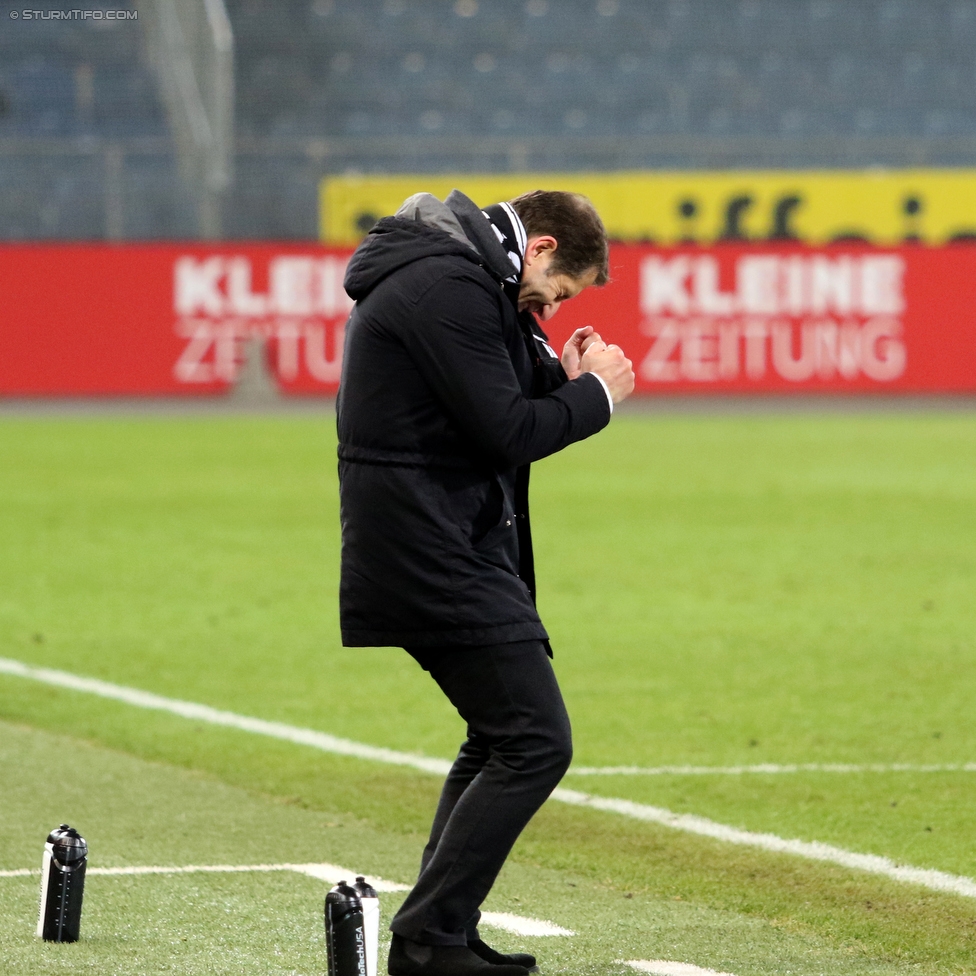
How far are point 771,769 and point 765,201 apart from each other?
22.5 metres

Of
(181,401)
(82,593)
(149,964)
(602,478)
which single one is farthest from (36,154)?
(149,964)

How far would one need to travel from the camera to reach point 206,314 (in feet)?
90.2

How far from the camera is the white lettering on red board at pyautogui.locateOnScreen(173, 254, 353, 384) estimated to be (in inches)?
1079

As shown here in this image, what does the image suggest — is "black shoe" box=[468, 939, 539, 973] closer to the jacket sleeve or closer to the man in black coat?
the man in black coat

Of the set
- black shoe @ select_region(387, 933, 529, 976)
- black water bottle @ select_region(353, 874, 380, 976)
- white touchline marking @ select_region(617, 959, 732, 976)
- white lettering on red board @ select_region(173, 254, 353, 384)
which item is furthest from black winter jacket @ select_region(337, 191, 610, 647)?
white lettering on red board @ select_region(173, 254, 353, 384)

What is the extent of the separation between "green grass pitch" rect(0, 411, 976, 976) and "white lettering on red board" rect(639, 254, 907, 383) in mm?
9430

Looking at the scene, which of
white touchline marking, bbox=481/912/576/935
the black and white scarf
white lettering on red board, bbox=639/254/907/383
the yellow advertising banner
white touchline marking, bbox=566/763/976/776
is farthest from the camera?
the yellow advertising banner

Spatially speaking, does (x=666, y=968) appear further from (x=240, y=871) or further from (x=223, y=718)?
(x=223, y=718)

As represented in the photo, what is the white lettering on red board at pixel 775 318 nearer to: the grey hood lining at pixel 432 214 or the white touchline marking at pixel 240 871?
the white touchline marking at pixel 240 871

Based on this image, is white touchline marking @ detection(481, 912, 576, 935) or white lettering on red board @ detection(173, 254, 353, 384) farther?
white lettering on red board @ detection(173, 254, 353, 384)

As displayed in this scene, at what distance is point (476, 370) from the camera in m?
4.14

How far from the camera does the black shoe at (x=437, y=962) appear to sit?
4.32 metres

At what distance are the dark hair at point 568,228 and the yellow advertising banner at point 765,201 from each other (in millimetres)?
24601
